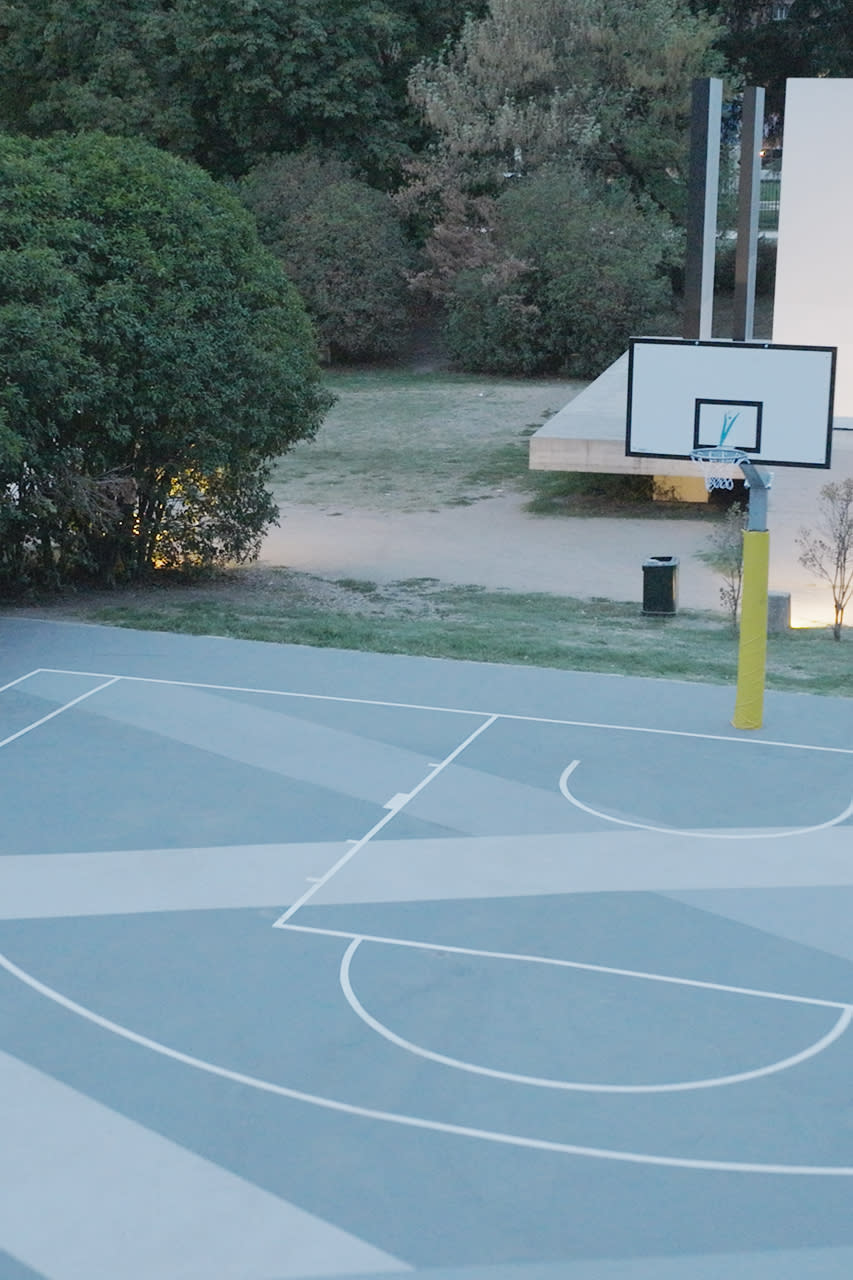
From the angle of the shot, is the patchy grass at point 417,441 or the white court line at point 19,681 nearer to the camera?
the white court line at point 19,681

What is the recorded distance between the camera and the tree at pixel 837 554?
18.3m

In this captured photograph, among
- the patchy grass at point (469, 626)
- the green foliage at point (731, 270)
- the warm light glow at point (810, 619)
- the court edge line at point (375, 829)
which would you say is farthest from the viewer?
the green foliage at point (731, 270)

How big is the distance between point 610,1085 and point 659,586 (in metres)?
11.4

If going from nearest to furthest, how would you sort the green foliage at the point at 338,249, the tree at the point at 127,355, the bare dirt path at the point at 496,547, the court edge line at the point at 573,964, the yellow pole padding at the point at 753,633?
the court edge line at the point at 573,964
the yellow pole padding at the point at 753,633
the tree at the point at 127,355
the bare dirt path at the point at 496,547
the green foliage at the point at 338,249

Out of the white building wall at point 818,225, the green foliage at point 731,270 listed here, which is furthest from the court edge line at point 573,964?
the green foliage at point 731,270

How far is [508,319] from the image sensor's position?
1491 inches

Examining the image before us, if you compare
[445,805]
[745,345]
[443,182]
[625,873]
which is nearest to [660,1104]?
[625,873]

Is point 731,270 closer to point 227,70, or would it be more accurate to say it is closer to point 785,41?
→ point 785,41

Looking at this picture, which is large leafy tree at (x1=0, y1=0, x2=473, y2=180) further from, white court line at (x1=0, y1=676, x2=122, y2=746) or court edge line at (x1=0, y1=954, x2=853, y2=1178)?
court edge line at (x1=0, y1=954, x2=853, y2=1178)

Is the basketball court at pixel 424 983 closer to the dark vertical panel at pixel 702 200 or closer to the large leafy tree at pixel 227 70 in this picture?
the dark vertical panel at pixel 702 200

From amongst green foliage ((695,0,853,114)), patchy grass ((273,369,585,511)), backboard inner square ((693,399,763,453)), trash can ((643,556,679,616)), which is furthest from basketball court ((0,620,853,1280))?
green foliage ((695,0,853,114))

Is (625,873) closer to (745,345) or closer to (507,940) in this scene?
(507,940)

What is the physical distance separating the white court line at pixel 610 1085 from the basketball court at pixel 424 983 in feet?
0.06

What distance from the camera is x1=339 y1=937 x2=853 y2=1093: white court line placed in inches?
297
